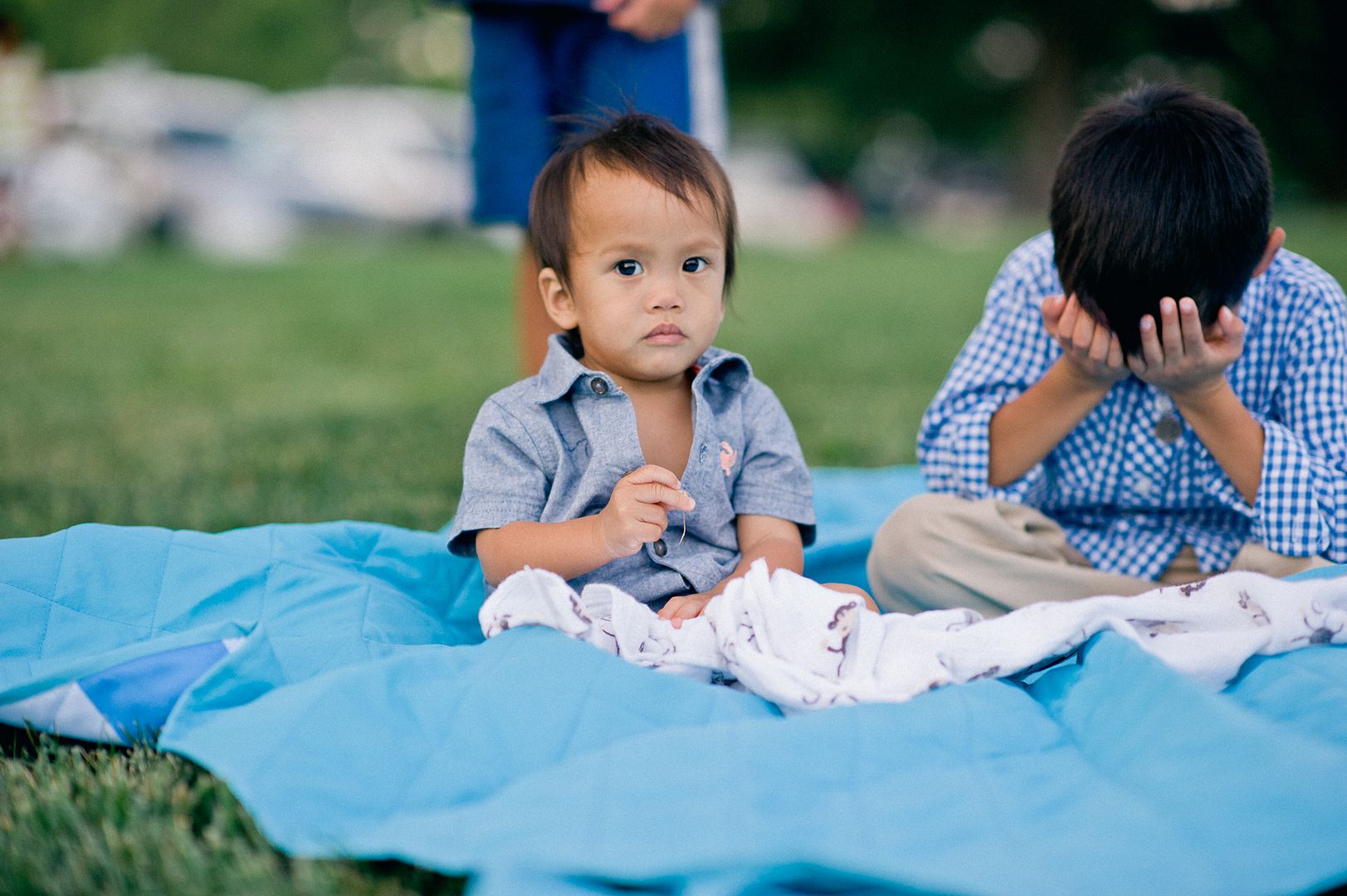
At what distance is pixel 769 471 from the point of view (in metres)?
2.07

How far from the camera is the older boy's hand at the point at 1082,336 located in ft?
6.08

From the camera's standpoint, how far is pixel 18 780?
1.50m

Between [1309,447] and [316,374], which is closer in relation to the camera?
[1309,447]

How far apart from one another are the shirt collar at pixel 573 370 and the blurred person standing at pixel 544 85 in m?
0.72

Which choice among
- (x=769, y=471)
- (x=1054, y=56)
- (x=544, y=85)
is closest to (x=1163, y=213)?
(x=769, y=471)

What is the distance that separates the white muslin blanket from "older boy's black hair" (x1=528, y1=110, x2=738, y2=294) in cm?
54

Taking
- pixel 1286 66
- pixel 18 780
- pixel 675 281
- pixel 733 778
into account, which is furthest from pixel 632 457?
pixel 1286 66

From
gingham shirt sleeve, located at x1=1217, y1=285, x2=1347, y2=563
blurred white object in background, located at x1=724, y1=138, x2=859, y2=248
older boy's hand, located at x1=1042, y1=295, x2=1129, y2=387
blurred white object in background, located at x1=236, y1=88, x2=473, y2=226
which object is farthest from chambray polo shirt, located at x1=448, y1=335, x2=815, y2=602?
blurred white object in background, located at x1=724, y1=138, x2=859, y2=248

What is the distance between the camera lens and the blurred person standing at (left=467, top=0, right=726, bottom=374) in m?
2.75

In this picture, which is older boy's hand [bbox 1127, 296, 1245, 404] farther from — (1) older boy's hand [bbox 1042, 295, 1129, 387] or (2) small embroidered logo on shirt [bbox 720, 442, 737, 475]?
(2) small embroidered logo on shirt [bbox 720, 442, 737, 475]

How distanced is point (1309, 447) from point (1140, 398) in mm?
272

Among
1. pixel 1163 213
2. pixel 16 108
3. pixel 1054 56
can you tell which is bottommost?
pixel 1163 213

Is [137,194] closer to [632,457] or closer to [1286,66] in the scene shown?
[632,457]

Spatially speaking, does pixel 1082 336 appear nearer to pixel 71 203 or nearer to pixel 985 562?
pixel 985 562
